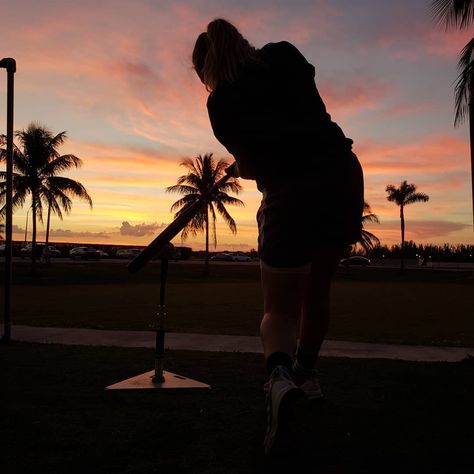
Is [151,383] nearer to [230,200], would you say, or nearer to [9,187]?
[9,187]

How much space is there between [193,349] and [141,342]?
837 mm

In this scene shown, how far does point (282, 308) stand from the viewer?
2104 millimetres

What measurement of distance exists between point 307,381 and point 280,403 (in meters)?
1.04

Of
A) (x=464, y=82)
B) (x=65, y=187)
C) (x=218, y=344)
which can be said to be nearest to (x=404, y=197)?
(x=65, y=187)

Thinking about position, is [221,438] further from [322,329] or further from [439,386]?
[439,386]

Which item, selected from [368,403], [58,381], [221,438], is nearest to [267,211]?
[221,438]

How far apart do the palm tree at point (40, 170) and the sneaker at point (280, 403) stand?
29547mm

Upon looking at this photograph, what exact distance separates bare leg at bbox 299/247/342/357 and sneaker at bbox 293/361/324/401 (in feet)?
0.40

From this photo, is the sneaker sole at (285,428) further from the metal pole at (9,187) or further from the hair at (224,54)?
the metal pole at (9,187)

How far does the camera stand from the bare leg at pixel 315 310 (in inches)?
100

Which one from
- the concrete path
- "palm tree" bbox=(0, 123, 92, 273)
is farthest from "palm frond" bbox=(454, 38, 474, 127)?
"palm tree" bbox=(0, 123, 92, 273)

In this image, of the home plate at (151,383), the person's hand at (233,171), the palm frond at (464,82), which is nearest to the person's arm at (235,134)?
the person's hand at (233,171)

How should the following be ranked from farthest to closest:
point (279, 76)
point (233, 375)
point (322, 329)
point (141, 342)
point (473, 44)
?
point (473, 44), point (141, 342), point (233, 375), point (322, 329), point (279, 76)

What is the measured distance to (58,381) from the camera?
11.1 ft
